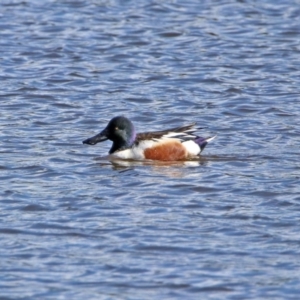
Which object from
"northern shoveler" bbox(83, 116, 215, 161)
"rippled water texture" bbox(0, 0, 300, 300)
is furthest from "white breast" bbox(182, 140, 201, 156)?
"rippled water texture" bbox(0, 0, 300, 300)

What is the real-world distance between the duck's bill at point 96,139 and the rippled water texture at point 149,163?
0.16 metres

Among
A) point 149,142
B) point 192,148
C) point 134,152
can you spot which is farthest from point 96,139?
point 192,148

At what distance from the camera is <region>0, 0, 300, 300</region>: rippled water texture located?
25.1 feet

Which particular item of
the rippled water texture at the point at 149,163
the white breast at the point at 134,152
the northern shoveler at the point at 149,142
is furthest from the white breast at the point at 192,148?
the white breast at the point at 134,152

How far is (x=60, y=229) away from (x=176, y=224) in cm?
87

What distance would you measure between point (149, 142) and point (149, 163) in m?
0.21

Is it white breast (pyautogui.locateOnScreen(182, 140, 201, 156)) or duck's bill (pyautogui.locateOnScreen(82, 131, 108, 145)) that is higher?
duck's bill (pyautogui.locateOnScreen(82, 131, 108, 145))

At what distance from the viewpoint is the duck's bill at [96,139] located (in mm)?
11227

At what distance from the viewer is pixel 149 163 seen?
11117 millimetres

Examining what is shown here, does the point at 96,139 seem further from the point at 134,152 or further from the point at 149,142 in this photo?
the point at 149,142

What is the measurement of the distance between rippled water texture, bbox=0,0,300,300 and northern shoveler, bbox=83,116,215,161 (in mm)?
166

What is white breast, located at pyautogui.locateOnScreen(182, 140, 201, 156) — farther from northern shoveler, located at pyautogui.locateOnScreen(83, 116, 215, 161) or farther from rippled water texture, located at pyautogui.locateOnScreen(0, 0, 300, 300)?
rippled water texture, located at pyautogui.locateOnScreen(0, 0, 300, 300)

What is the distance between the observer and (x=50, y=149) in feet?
37.0

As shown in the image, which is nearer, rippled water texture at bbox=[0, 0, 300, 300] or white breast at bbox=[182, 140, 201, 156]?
rippled water texture at bbox=[0, 0, 300, 300]
